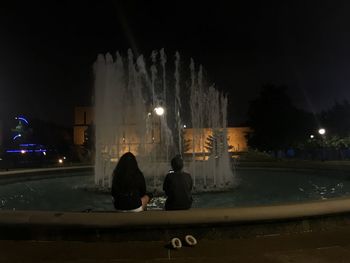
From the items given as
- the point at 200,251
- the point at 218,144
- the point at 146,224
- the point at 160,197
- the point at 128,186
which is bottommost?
the point at 160,197

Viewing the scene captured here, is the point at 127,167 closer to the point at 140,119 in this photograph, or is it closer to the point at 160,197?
the point at 160,197

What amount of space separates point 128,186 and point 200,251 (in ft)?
5.05

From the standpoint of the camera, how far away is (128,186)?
5.97 meters

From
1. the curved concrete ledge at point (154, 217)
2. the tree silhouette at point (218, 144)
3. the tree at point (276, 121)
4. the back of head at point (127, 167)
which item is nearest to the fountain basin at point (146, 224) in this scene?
the curved concrete ledge at point (154, 217)

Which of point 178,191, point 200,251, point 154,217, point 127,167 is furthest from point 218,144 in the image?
point 200,251

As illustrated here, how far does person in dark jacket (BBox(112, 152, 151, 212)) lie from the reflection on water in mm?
4117

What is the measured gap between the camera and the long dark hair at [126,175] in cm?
597

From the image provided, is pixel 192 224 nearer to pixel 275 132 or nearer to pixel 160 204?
pixel 160 204

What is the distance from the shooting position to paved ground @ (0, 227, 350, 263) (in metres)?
4.68

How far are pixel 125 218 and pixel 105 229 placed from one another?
0.29 meters

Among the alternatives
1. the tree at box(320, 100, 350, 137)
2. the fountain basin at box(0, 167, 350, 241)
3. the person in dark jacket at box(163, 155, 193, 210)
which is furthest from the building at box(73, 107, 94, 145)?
the fountain basin at box(0, 167, 350, 241)

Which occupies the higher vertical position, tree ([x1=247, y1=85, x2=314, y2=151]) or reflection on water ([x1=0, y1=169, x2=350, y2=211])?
tree ([x1=247, y1=85, x2=314, y2=151])

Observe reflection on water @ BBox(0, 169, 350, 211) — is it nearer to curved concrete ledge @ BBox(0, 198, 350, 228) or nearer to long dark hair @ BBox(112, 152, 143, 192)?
long dark hair @ BBox(112, 152, 143, 192)

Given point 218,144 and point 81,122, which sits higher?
point 81,122
